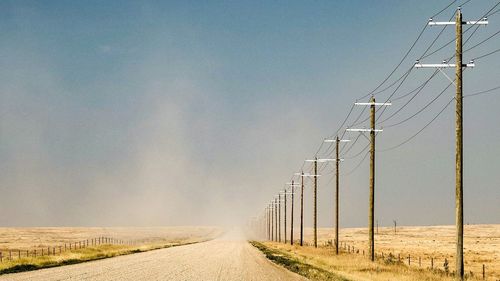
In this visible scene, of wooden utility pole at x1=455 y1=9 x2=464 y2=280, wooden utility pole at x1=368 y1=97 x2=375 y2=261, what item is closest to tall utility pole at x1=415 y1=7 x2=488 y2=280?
wooden utility pole at x1=455 y1=9 x2=464 y2=280

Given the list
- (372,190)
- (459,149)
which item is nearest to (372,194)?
(372,190)

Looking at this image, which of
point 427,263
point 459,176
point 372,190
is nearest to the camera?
point 459,176

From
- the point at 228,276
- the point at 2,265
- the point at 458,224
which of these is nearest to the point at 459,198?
the point at 458,224

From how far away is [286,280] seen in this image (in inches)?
994

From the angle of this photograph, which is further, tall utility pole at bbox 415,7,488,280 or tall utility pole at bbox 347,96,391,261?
tall utility pole at bbox 347,96,391,261

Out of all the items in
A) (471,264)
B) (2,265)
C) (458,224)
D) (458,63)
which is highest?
(458,63)

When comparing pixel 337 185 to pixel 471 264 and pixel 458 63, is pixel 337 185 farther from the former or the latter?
pixel 458 63

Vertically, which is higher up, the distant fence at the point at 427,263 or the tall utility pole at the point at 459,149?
the tall utility pole at the point at 459,149

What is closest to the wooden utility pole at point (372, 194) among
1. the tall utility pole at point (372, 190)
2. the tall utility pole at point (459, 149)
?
the tall utility pole at point (372, 190)

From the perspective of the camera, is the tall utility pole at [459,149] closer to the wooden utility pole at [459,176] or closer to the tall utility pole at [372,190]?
the wooden utility pole at [459,176]

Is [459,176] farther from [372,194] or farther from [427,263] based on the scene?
[427,263]

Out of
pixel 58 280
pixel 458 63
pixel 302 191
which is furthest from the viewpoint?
pixel 302 191

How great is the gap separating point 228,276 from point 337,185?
29.5 metres

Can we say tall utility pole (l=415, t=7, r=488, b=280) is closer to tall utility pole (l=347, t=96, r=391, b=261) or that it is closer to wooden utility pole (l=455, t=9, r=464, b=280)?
wooden utility pole (l=455, t=9, r=464, b=280)
